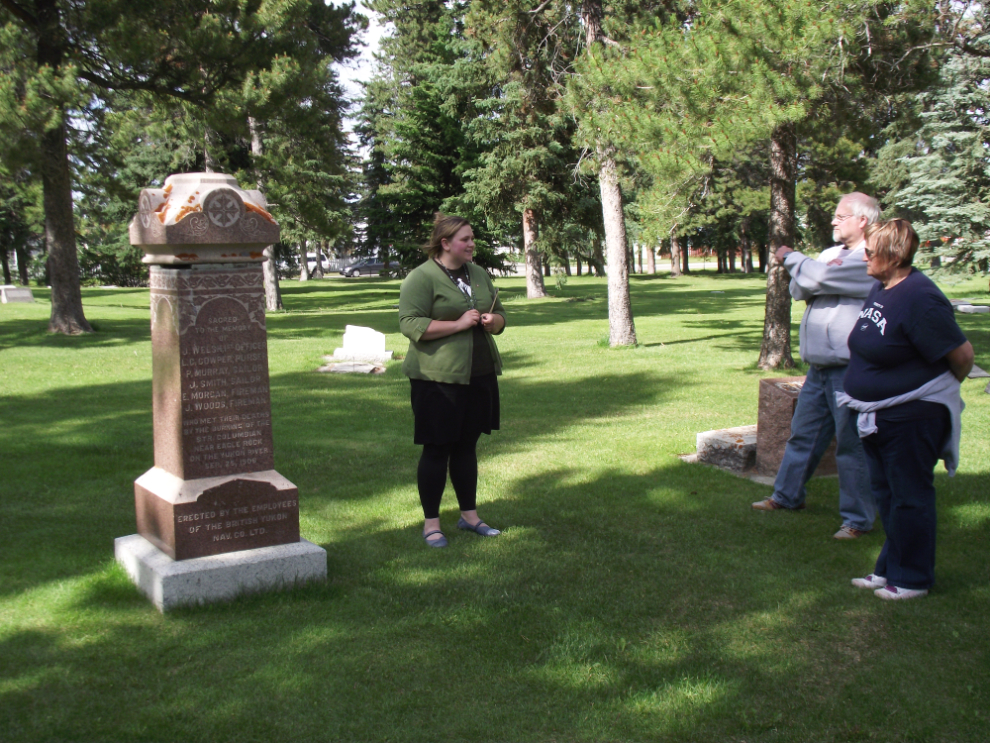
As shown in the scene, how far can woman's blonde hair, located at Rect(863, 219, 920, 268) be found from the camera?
4336mm

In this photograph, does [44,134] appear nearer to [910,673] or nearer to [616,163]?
[616,163]

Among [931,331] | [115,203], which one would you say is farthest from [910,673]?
[115,203]

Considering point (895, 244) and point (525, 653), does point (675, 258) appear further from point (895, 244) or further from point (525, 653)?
point (525, 653)

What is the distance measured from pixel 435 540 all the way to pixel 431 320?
52.5 inches

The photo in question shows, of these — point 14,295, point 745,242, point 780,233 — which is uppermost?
point 745,242

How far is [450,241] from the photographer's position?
206 inches

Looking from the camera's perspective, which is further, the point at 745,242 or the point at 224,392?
the point at 745,242

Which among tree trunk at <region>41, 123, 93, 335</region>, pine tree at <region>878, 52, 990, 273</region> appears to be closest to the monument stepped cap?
tree trunk at <region>41, 123, 93, 335</region>

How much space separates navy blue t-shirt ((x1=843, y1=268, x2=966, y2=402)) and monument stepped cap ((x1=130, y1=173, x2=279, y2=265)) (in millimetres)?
3057

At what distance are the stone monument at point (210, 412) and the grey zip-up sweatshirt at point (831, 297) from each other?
3223 millimetres

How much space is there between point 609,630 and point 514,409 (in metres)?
6.33

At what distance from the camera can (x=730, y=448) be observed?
7.19 meters

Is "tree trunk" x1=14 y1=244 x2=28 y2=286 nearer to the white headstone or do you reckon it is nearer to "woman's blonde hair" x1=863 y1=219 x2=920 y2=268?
the white headstone

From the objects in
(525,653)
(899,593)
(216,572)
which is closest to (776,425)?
(899,593)
